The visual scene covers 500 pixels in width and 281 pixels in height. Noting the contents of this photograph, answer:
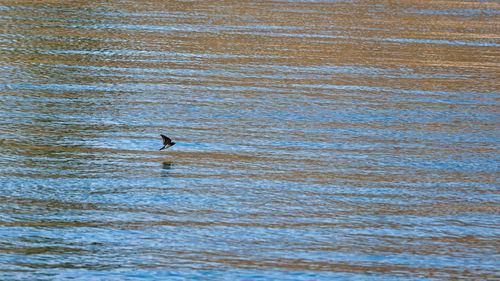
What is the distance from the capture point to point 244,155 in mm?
9047

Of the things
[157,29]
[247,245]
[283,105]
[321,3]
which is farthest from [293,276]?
[321,3]

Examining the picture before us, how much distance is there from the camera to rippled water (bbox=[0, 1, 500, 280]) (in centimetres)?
633

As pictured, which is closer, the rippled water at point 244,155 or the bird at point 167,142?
the rippled water at point 244,155

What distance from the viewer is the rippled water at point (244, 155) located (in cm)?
633

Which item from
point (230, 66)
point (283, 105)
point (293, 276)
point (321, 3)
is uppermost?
point (321, 3)

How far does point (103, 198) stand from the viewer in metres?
7.48

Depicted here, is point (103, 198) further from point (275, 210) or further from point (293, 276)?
point (293, 276)

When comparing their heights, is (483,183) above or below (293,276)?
above

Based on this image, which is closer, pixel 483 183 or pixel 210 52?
pixel 483 183

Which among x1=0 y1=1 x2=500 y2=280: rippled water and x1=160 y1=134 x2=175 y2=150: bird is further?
x1=160 y1=134 x2=175 y2=150: bird

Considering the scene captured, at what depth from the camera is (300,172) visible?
854cm

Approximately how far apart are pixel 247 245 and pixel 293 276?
2.14 ft

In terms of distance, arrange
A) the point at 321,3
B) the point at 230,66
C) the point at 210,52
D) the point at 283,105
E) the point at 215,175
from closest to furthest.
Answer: the point at 215,175, the point at 283,105, the point at 230,66, the point at 210,52, the point at 321,3

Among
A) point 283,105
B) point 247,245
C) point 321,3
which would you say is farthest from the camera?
point 321,3
